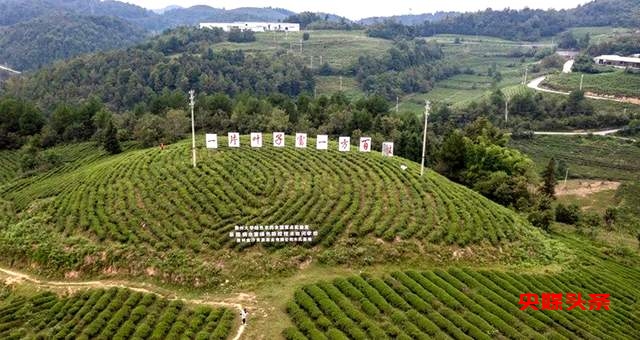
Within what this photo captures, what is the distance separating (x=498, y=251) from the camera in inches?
1448

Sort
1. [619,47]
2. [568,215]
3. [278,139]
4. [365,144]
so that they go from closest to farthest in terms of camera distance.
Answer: [365,144] < [278,139] < [568,215] < [619,47]

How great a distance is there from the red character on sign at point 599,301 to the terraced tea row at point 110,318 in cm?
2253

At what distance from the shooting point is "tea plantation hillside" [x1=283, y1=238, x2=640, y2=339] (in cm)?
2683

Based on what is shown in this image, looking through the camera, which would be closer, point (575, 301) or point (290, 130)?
point (575, 301)

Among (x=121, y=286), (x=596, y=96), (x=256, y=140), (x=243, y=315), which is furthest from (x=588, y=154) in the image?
(x=121, y=286)

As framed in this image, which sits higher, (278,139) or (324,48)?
(324,48)

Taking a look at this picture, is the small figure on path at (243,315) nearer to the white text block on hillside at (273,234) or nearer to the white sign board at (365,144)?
the white text block on hillside at (273,234)

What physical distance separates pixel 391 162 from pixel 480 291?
1889 centimetres

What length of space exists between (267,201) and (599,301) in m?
23.7

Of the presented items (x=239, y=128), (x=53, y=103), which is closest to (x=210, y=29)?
(x=53, y=103)

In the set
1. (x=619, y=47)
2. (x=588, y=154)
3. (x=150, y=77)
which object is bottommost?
(x=588, y=154)

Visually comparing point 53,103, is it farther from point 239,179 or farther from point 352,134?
point 239,179

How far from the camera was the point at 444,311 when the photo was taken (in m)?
28.4

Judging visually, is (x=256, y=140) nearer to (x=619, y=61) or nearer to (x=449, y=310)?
(x=449, y=310)
